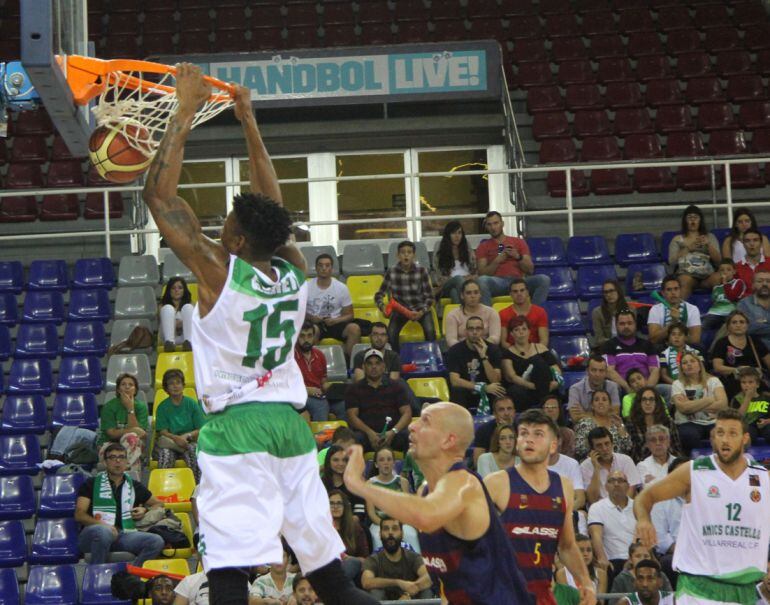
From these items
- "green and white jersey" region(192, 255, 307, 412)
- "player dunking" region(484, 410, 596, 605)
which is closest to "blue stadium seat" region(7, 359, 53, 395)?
"player dunking" region(484, 410, 596, 605)

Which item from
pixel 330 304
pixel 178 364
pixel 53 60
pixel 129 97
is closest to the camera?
pixel 53 60

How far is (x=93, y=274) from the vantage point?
1460 centimetres

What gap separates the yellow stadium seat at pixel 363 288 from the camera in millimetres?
14273

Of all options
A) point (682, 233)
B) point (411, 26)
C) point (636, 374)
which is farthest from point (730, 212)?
point (411, 26)

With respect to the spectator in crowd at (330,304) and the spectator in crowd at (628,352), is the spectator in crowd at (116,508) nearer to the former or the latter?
the spectator in crowd at (330,304)

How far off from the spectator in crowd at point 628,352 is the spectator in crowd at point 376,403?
2.06 meters

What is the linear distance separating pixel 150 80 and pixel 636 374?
710 cm

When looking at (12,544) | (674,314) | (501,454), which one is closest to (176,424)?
(12,544)

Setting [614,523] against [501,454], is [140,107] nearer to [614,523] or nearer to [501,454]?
[501,454]

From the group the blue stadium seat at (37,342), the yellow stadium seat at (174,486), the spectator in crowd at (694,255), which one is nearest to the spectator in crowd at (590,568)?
the yellow stadium seat at (174,486)

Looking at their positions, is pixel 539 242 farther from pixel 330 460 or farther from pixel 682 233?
pixel 330 460

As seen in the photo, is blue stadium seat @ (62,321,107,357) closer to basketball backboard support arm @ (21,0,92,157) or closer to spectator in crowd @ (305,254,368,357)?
spectator in crowd @ (305,254,368,357)

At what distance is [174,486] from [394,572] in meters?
2.48

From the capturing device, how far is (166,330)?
1312 cm
